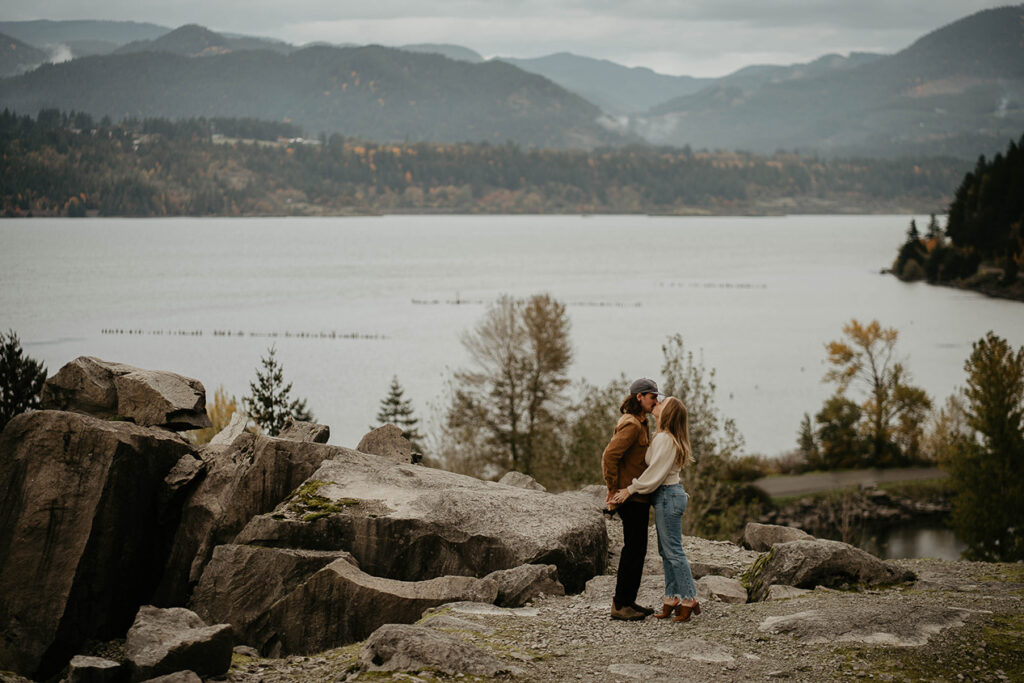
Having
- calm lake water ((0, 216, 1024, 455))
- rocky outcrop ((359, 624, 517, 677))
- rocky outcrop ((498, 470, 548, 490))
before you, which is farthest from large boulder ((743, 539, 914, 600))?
calm lake water ((0, 216, 1024, 455))

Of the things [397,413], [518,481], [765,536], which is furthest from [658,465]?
[397,413]

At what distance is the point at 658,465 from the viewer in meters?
10.7

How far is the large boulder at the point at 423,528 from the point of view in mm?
13156

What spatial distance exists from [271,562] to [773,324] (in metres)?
95.9

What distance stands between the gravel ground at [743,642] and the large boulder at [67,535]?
3.42 meters

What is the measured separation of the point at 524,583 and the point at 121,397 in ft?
30.1

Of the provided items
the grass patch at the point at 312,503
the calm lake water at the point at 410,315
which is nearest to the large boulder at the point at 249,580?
the grass patch at the point at 312,503

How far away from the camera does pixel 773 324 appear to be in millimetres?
102562

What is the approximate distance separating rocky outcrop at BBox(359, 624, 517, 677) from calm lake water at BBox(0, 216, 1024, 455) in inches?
1594

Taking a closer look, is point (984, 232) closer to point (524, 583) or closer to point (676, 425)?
point (524, 583)

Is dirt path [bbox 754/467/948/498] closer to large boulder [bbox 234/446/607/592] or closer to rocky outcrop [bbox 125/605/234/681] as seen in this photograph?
large boulder [bbox 234/446/607/592]

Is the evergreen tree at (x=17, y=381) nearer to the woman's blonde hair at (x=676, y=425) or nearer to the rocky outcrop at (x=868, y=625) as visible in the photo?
the woman's blonde hair at (x=676, y=425)

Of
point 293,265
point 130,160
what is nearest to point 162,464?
point 130,160

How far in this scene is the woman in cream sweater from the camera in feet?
34.9
